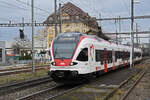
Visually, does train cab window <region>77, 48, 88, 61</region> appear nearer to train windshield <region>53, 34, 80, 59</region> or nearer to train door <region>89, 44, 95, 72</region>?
train windshield <region>53, 34, 80, 59</region>

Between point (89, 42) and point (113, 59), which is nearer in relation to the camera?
point (89, 42)

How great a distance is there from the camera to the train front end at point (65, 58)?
12.3 metres

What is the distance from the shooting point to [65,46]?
12.9 meters

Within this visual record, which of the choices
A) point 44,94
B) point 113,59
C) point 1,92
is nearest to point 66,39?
point 44,94

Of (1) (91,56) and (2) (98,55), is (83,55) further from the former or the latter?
(2) (98,55)

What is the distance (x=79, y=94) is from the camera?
412 inches

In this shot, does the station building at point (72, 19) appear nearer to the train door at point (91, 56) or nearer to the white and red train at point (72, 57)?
the train door at point (91, 56)

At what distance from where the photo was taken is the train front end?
1234cm

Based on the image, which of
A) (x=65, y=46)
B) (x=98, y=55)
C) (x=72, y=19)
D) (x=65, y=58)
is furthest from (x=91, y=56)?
(x=72, y=19)

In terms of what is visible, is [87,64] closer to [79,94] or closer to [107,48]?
[79,94]

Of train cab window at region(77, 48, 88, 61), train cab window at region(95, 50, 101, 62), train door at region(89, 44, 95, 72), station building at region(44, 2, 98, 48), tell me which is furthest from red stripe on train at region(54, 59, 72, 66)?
station building at region(44, 2, 98, 48)

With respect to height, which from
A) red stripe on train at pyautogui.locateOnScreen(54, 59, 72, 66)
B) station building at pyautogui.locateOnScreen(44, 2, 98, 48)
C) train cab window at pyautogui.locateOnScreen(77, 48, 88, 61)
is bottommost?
red stripe on train at pyautogui.locateOnScreen(54, 59, 72, 66)

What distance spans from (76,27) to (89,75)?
1858 inches

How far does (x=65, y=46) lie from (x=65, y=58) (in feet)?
2.41
